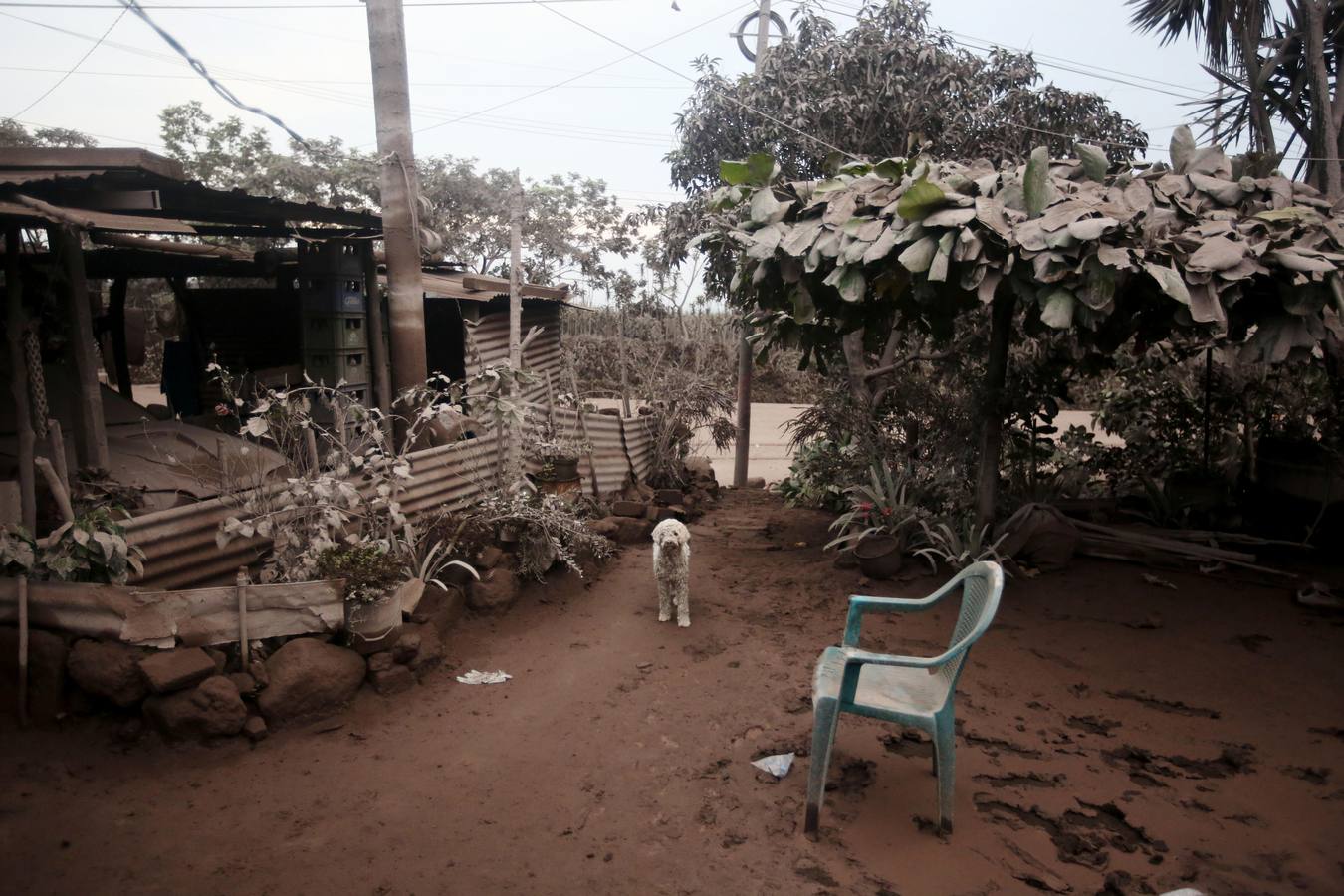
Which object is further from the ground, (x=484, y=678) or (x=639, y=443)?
(x=639, y=443)

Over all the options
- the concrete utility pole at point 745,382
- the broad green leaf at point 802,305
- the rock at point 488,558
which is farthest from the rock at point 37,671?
the concrete utility pole at point 745,382

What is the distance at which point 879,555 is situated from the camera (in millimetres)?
6285

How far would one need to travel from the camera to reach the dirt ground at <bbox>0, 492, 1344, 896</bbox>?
3.10 meters

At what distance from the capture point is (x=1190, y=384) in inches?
342

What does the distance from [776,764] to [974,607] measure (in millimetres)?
1169

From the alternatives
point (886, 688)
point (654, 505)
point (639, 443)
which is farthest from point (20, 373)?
point (886, 688)

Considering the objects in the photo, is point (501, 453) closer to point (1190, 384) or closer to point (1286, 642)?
point (1286, 642)

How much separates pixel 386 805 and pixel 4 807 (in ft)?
4.96

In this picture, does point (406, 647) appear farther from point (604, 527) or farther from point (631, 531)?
point (631, 531)

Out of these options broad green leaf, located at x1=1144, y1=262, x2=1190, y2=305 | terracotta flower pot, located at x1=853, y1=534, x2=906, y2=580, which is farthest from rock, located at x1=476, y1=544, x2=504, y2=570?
broad green leaf, located at x1=1144, y1=262, x2=1190, y2=305

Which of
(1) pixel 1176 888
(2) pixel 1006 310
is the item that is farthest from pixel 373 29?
(1) pixel 1176 888

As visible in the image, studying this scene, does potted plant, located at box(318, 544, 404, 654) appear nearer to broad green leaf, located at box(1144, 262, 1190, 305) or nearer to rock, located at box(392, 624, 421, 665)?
rock, located at box(392, 624, 421, 665)

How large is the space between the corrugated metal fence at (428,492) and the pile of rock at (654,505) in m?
0.29

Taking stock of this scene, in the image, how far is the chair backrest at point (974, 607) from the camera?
3061mm
